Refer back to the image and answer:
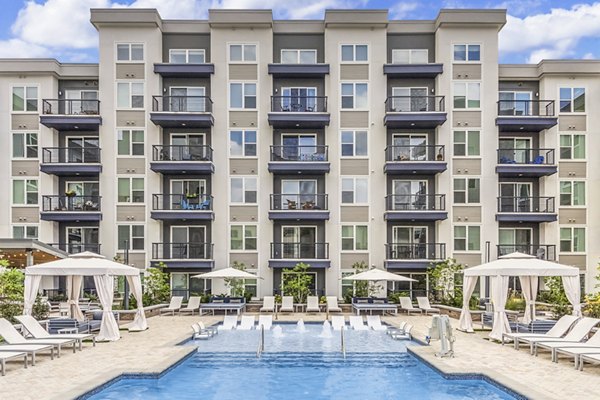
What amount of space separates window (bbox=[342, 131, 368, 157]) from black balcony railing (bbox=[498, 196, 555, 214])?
26.8 ft

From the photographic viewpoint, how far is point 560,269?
16703mm

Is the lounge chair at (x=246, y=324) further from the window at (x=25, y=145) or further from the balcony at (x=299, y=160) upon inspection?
the window at (x=25, y=145)

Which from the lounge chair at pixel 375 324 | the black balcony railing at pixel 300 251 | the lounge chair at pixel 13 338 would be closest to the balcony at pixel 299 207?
the black balcony railing at pixel 300 251

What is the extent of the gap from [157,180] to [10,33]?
64.2 ft

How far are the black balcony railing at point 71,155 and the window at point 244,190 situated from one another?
7766mm

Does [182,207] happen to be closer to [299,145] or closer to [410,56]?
[299,145]

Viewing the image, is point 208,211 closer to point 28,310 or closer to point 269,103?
point 269,103

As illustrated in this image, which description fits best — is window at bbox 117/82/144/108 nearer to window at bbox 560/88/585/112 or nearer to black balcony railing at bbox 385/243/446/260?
black balcony railing at bbox 385/243/446/260

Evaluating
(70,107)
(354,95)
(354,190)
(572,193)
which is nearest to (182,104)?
(70,107)

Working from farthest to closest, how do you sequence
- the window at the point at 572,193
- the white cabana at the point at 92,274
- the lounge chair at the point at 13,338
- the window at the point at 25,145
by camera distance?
1. the window at the point at 572,193
2. the window at the point at 25,145
3. the white cabana at the point at 92,274
4. the lounge chair at the point at 13,338

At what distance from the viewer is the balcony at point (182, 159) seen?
95.9 ft

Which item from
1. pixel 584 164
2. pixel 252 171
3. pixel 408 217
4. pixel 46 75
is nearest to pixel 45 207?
pixel 46 75

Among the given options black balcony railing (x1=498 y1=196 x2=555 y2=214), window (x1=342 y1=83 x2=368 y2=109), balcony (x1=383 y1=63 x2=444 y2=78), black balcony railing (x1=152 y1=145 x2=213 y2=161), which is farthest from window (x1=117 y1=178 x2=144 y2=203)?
black balcony railing (x1=498 y1=196 x2=555 y2=214)

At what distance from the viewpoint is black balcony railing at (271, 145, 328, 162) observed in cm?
3003
